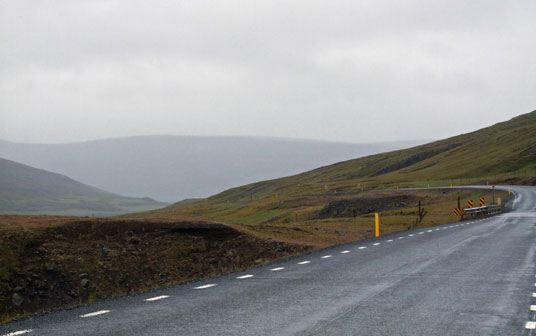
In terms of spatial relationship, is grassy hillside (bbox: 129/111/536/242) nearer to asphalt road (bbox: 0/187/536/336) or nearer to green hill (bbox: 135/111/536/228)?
green hill (bbox: 135/111/536/228)

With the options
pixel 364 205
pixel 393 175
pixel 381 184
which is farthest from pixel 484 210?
pixel 393 175

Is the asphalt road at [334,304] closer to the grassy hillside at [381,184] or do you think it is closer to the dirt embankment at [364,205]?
the grassy hillside at [381,184]

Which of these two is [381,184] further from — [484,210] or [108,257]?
[108,257]

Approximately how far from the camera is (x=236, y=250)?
2319cm

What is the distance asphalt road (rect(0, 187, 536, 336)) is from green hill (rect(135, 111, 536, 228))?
174 feet

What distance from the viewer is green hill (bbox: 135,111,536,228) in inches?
3526

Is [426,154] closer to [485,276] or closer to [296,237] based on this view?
[296,237]

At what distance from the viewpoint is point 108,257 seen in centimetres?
2048

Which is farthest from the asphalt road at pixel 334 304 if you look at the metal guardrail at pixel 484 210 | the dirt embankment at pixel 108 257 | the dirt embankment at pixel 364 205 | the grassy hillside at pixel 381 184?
the dirt embankment at pixel 364 205

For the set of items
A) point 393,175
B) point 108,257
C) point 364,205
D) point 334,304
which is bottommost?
point 334,304

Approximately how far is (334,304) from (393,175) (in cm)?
13232

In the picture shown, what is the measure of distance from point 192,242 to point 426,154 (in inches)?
6117

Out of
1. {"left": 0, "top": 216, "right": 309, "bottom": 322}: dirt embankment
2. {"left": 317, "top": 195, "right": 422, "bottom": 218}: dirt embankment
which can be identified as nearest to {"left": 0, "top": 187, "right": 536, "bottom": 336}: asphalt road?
{"left": 0, "top": 216, "right": 309, "bottom": 322}: dirt embankment

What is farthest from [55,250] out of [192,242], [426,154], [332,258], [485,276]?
[426,154]
